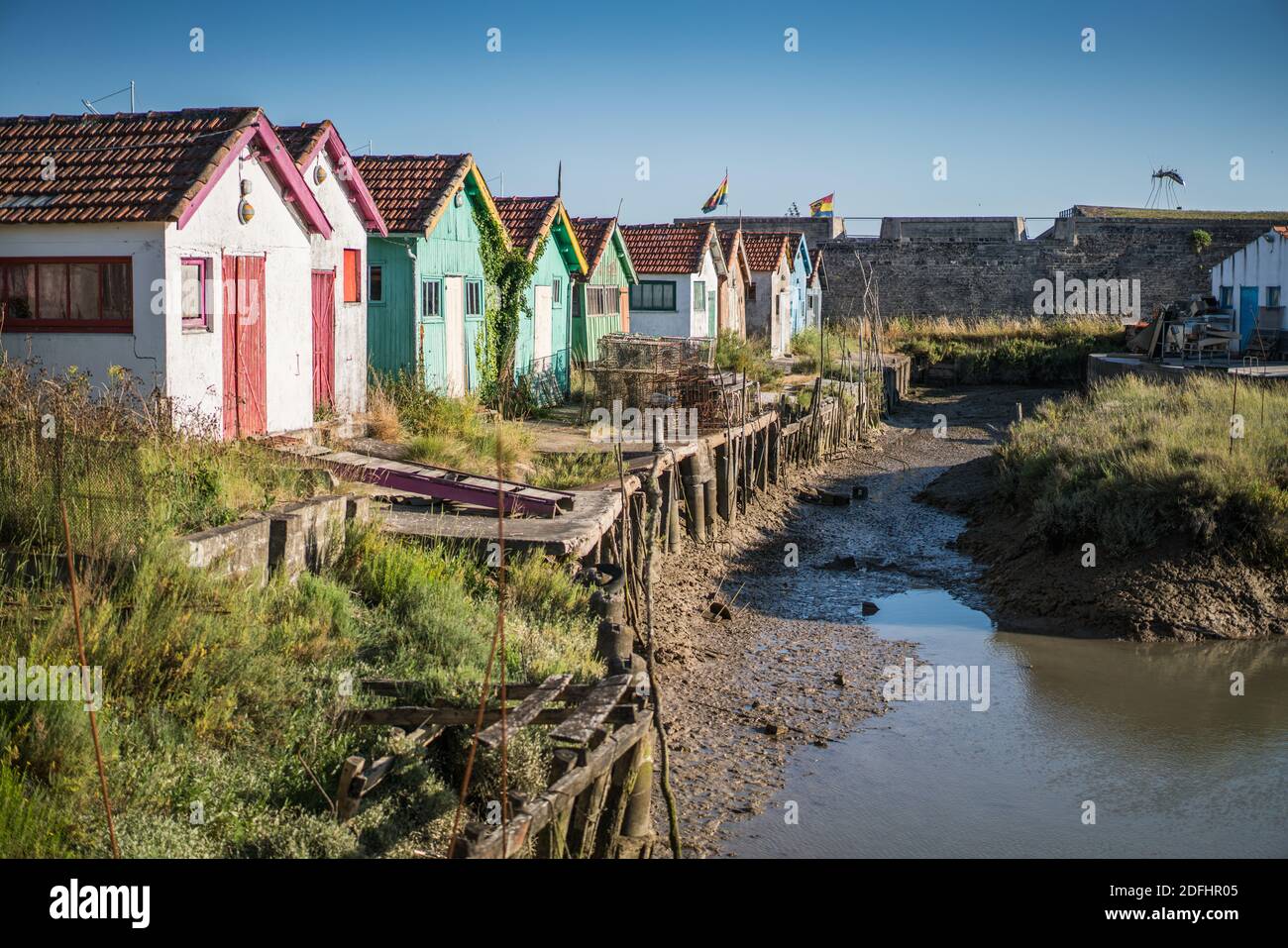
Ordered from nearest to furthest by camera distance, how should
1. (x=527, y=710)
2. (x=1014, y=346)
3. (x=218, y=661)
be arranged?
(x=527, y=710), (x=218, y=661), (x=1014, y=346)

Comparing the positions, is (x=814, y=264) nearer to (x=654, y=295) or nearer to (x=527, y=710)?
(x=654, y=295)

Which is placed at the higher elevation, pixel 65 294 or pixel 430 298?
pixel 430 298

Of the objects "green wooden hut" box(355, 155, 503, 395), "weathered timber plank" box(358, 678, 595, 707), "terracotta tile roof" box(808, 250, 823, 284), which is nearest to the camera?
"weathered timber plank" box(358, 678, 595, 707)

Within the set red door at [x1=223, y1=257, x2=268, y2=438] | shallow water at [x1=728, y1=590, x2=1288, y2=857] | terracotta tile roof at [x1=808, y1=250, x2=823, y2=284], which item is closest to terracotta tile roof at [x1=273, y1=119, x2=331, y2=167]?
red door at [x1=223, y1=257, x2=268, y2=438]

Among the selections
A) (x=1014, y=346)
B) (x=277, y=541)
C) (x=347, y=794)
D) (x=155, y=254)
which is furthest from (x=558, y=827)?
(x=1014, y=346)

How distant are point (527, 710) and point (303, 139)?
11945mm

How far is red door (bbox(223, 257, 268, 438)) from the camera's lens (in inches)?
562

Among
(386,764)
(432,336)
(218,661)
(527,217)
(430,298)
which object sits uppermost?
(527,217)

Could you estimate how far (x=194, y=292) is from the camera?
538 inches

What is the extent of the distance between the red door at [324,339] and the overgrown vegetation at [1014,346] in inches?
1158

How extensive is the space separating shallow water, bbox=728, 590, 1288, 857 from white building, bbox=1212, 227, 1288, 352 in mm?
22391

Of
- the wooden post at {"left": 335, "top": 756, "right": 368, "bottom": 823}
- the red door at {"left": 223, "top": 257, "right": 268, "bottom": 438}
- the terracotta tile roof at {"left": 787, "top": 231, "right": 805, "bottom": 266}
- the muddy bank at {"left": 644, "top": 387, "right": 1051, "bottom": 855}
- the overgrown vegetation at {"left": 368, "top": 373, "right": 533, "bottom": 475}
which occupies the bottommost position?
the muddy bank at {"left": 644, "top": 387, "right": 1051, "bottom": 855}

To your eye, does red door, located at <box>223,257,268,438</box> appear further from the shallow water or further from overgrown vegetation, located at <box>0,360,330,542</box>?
the shallow water
